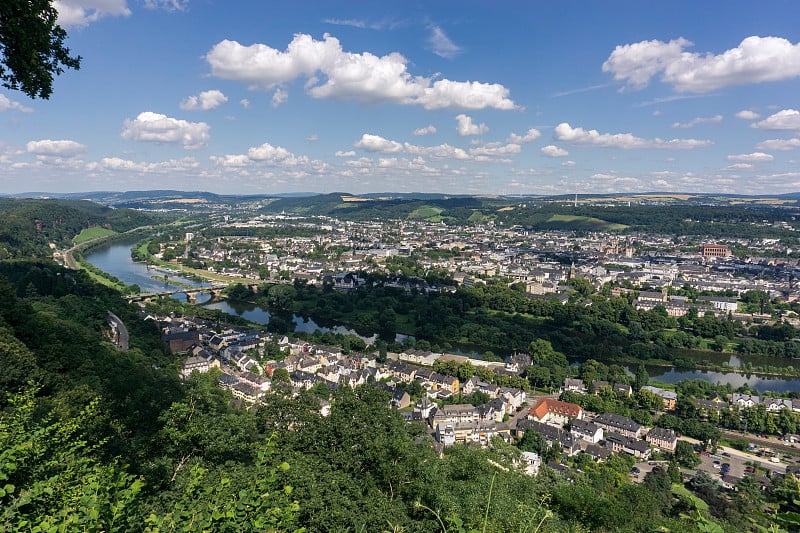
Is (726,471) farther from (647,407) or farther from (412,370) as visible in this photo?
(412,370)

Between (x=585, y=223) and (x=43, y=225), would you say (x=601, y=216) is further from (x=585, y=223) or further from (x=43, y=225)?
(x=43, y=225)

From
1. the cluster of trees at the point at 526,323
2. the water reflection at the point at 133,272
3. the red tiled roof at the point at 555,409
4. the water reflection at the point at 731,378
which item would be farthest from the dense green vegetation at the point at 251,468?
the water reflection at the point at 133,272

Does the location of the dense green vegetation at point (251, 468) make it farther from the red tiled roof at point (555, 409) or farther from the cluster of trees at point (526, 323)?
the cluster of trees at point (526, 323)

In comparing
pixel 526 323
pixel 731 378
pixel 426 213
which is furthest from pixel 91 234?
pixel 731 378

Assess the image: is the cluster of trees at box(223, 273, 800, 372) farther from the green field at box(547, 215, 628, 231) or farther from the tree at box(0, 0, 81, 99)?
the green field at box(547, 215, 628, 231)

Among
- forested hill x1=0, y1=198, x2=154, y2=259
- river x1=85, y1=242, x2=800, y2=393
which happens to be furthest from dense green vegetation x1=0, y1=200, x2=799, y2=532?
forested hill x1=0, y1=198, x2=154, y2=259
